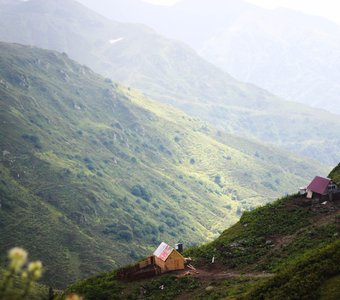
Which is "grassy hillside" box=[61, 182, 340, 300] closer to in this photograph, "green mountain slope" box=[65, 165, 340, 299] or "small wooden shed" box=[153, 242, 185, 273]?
"green mountain slope" box=[65, 165, 340, 299]

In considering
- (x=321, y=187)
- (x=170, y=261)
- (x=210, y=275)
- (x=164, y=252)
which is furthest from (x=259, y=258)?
(x=321, y=187)

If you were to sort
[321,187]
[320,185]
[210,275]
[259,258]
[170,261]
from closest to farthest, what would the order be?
[259,258] < [210,275] < [170,261] < [321,187] < [320,185]

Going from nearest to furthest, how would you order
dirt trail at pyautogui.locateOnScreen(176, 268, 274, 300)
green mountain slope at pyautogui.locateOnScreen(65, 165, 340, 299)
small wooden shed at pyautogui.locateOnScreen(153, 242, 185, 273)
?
1. green mountain slope at pyautogui.locateOnScreen(65, 165, 340, 299)
2. dirt trail at pyautogui.locateOnScreen(176, 268, 274, 300)
3. small wooden shed at pyautogui.locateOnScreen(153, 242, 185, 273)

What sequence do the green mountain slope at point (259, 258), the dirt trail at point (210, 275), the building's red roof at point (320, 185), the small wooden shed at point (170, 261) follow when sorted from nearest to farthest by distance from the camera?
the green mountain slope at point (259, 258) < the dirt trail at point (210, 275) < the small wooden shed at point (170, 261) < the building's red roof at point (320, 185)

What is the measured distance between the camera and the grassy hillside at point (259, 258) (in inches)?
1534

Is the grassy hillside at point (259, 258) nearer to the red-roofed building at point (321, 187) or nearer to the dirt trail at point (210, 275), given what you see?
the dirt trail at point (210, 275)

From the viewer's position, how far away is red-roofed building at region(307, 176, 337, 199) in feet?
209

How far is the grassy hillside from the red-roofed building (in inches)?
62.7

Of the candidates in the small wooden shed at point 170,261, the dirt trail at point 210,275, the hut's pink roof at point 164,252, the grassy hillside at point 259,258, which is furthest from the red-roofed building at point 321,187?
the hut's pink roof at point 164,252

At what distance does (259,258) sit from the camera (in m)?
56.5

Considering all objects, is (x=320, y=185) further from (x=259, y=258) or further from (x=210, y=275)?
(x=210, y=275)

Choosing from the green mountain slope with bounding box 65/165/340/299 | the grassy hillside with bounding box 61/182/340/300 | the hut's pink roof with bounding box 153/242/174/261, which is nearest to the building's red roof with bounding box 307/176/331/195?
the green mountain slope with bounding box 65/165/340/299

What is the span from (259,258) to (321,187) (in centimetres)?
1418

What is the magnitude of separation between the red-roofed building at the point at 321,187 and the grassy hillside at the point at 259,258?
1.59 m
